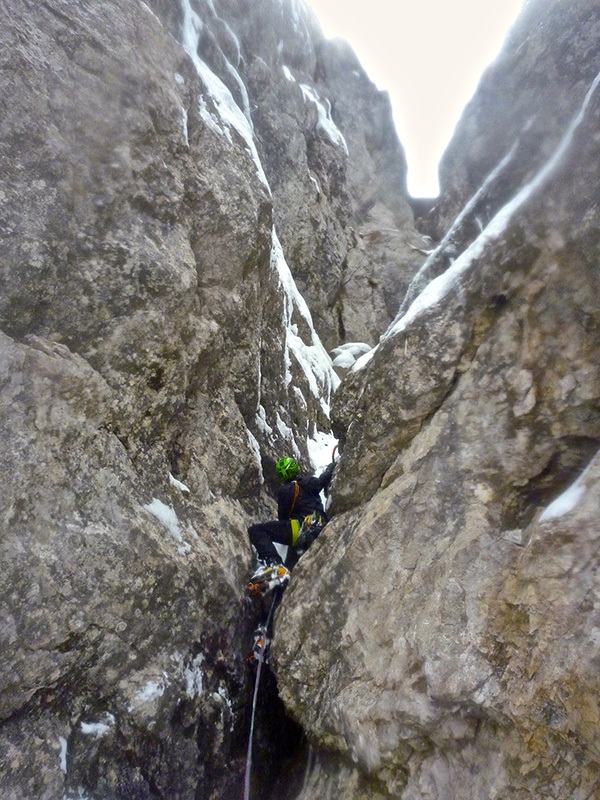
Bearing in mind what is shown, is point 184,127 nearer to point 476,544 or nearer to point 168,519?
point 168,519

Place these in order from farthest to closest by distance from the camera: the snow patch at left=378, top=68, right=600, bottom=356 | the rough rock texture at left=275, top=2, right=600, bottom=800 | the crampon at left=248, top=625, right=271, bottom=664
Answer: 1. the crampon at left=248, top=625, right=271, bottom=664
2. the snow patch at left=378, top=68, right=600, bottom=356
3. the rough rock texture at left=275, top=2, right=600, bottom=800

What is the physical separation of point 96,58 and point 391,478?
18.5 feet

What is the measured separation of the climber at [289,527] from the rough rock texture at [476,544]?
0.48 meters

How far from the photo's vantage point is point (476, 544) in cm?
418

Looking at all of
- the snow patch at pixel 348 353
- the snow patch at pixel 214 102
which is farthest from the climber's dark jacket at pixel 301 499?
the snow patch at pixel 348 353

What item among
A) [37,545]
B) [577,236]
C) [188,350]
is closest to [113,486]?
[37,545]

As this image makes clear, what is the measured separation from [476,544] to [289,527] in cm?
255

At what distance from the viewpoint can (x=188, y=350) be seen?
593cm

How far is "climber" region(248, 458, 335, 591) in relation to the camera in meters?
5.78

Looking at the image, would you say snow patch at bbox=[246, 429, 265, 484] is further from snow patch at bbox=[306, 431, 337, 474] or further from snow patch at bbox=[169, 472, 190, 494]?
snow patch at bbox=[306, 431, 337, 474]

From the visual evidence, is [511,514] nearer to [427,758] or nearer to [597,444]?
[597,444]

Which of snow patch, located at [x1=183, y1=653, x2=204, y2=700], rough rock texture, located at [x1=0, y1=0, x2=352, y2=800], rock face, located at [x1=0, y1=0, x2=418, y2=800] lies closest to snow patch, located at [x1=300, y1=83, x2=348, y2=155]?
rock face, located at [x1=0, y1=0, x2=418, y2=800]

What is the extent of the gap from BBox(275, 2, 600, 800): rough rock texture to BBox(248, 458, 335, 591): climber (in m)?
0.48

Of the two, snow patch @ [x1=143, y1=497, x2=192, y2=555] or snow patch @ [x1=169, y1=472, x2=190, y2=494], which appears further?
snow patch @ [x1=169, y1=472, x2=190, y2=494]
